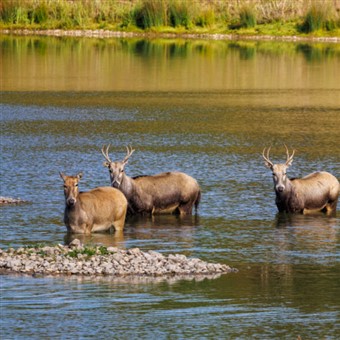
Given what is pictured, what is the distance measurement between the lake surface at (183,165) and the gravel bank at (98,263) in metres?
0.30

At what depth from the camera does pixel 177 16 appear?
6706 centimetres

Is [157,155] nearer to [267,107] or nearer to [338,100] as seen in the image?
[267,107]

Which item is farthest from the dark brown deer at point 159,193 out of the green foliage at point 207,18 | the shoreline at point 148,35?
the green foliage at point 207,18

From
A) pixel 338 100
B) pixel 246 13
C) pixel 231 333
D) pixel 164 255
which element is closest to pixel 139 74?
pixel 338 100

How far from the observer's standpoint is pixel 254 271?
1831cm

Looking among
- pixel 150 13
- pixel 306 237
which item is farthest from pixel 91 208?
A: pixel 150 13

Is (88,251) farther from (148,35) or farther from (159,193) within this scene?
(148,35)

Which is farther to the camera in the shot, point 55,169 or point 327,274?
point 55,169

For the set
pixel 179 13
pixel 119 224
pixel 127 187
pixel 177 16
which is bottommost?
pixel 119 224

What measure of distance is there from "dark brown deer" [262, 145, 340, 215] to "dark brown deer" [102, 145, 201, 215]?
5.21 feet

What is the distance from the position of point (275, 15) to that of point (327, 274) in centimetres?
5039

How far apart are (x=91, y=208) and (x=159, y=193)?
8.37 ft

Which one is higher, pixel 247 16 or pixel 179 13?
pixel 179 13

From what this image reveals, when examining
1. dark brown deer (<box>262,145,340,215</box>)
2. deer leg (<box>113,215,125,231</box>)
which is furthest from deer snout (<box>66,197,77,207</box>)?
dark brown deer (<box>262,145,340,215</box>)
